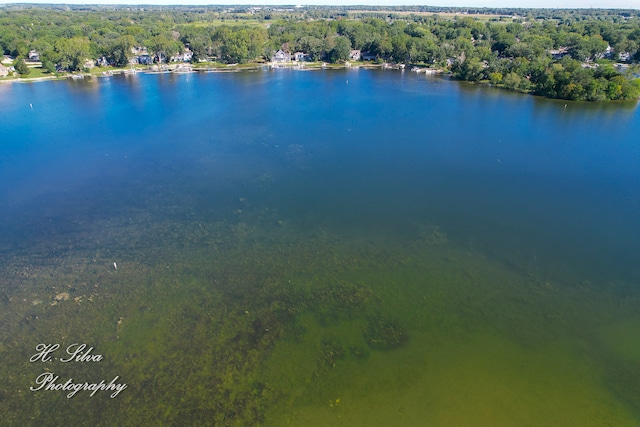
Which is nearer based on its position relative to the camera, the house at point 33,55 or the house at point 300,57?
the house at point 33,55

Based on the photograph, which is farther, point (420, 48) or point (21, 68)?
point (420, 48)

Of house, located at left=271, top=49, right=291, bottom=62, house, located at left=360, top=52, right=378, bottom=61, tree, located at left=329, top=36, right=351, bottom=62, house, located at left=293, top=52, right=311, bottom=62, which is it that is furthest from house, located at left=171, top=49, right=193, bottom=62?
house, located at left=360, top=52, right=378, bottom=61

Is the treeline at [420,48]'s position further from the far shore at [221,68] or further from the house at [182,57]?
the far shore at [221,68]

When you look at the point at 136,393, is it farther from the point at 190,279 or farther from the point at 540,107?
the point at 540,107

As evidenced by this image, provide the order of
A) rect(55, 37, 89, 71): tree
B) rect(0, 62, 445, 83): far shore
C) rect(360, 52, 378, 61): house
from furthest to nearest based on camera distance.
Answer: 1. rect(360, 52, 378, 61): house
2. rect(0, 62, 445, 83): far shore
3. rect(55, 37, 89, 71): tree

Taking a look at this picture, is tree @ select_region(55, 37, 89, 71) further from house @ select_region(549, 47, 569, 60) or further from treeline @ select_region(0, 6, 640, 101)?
house @ select_region(549, 47, 569, 60)

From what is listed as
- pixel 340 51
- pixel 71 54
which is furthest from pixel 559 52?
pixel 71 54

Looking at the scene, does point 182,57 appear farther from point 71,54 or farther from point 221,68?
point 71,54

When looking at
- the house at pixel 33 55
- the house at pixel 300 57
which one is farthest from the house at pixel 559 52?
the house at pixel 33 55
